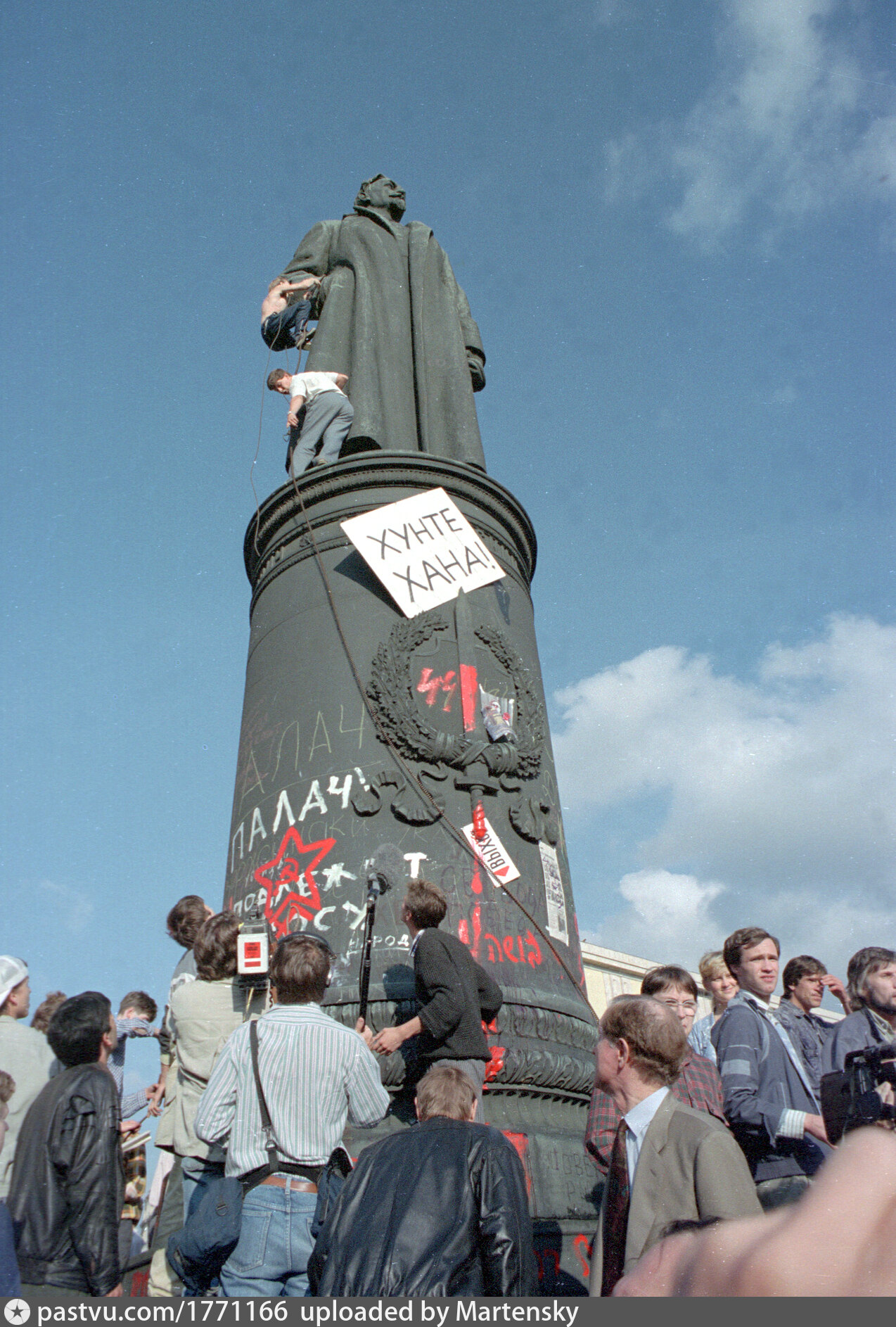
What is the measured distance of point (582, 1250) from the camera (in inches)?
208

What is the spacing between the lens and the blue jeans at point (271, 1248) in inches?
120

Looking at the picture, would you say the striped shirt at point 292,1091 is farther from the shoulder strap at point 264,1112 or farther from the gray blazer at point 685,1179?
the gray blazer at point 685,1179

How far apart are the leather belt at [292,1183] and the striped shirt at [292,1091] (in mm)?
58

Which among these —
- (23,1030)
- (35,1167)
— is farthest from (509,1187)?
(23,1030)

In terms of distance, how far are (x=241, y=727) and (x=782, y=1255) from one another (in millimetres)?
7360

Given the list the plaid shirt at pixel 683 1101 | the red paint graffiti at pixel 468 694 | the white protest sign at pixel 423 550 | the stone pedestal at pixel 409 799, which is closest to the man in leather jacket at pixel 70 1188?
the plaid shirt at pixel 683 1101

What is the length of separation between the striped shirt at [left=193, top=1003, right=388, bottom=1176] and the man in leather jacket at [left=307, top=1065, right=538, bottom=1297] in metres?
0.53

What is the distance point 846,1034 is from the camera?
167 inches

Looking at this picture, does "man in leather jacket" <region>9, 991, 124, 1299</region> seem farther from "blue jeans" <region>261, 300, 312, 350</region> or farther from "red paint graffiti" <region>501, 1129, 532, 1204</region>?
"blue jeans" <region>261, 300, 312, 350</region>

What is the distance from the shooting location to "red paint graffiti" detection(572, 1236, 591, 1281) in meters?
5.22

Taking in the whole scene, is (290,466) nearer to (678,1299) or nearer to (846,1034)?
(846,1034)

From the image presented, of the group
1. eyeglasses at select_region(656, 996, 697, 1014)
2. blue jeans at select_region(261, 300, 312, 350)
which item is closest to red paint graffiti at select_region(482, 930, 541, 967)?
eyeglasses at select_region(656, 996, 697, 1014)

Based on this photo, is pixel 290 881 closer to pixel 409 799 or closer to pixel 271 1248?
pixel 409 799

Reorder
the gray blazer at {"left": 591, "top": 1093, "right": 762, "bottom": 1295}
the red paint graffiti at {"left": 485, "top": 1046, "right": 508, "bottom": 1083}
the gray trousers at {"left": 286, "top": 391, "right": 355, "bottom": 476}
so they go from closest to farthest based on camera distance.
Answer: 1. the gray blazer at {"left": 591, "top": 1093, "right": 762, "bottom": 1295}
2. the red paint graffiti at {"left": 485, "top": 1046, "right": 508, "bottom": 1083}
3. the gray trousers at {"left": 286, "top": 391, "right": 355, "bottom": 476}
